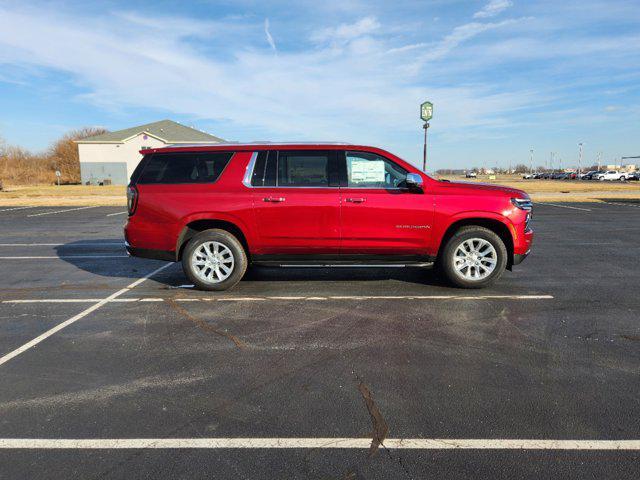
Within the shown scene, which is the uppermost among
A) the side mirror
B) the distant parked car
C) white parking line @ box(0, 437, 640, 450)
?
the distant parked car

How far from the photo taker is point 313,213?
19.4 ft

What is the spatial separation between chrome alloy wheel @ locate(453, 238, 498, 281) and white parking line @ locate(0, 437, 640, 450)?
356 cm

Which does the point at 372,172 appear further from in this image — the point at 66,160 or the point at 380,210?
the point at 66,160

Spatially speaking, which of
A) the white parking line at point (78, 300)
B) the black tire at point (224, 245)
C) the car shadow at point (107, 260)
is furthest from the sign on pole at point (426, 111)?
the white parking line at point (78, 300)

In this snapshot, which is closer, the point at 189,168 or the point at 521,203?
the point at 521,203

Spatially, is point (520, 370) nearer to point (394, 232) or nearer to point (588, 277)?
point (394, 232)

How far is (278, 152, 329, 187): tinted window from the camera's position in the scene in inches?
237

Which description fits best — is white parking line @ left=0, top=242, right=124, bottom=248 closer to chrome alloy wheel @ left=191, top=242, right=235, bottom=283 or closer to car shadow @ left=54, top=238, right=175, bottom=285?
car shadow @ left=54, top=238, right=175, bottom=285

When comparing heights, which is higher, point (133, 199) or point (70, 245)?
point (133, 199)

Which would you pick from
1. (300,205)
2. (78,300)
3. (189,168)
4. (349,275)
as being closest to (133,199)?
(189,168)

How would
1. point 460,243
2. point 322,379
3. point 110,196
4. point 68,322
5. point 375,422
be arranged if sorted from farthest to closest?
point 110,196, point 460,243, point 68,322, point 322,379, point 375,422

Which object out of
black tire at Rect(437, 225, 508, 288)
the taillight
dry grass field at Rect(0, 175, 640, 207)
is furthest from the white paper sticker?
dry grass field at Rect(0, 175, 640, 207)

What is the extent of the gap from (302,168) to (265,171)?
515 mm

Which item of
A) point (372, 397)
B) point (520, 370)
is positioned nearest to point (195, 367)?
point (372, 397)
